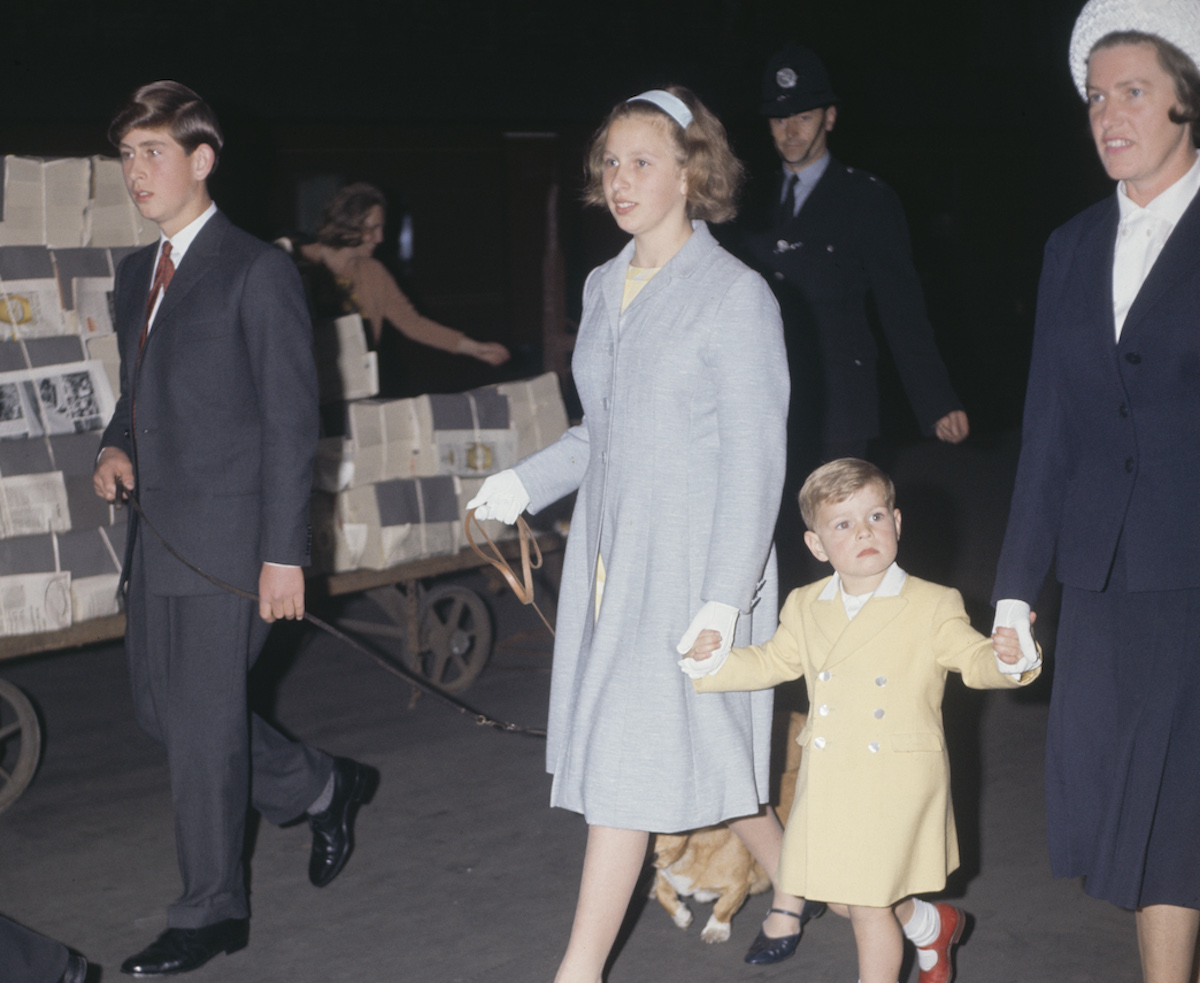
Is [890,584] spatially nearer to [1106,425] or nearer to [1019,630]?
[1019,630]

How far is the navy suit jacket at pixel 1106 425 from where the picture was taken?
2.83 meters

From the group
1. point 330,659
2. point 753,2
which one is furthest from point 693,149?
point 753,2

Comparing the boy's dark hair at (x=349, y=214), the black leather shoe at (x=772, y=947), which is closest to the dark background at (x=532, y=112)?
the boy's dark hair at (x=349, y=214)

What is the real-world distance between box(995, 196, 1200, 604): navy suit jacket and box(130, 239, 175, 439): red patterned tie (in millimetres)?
2177

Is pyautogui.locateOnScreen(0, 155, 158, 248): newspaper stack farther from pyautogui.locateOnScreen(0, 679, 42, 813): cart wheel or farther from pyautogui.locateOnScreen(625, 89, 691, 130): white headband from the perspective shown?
pyautogui.locateOnScreen(625, 89, 691, 130): white headband

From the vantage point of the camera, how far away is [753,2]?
1352cm

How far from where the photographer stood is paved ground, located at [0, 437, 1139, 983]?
12.3ft

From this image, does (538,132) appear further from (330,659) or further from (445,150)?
(330,659)

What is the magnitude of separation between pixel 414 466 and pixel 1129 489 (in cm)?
358

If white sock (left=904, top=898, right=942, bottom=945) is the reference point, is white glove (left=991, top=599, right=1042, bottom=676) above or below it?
above

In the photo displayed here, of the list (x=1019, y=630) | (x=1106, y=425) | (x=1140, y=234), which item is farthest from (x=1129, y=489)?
(x=1140, y=234)

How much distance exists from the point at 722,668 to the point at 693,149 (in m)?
1.15

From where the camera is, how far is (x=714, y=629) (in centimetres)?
307

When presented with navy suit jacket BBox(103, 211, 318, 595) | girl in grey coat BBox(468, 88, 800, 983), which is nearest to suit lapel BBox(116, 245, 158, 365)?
navy suit jacket BBox(103, 211, 318, 595)
